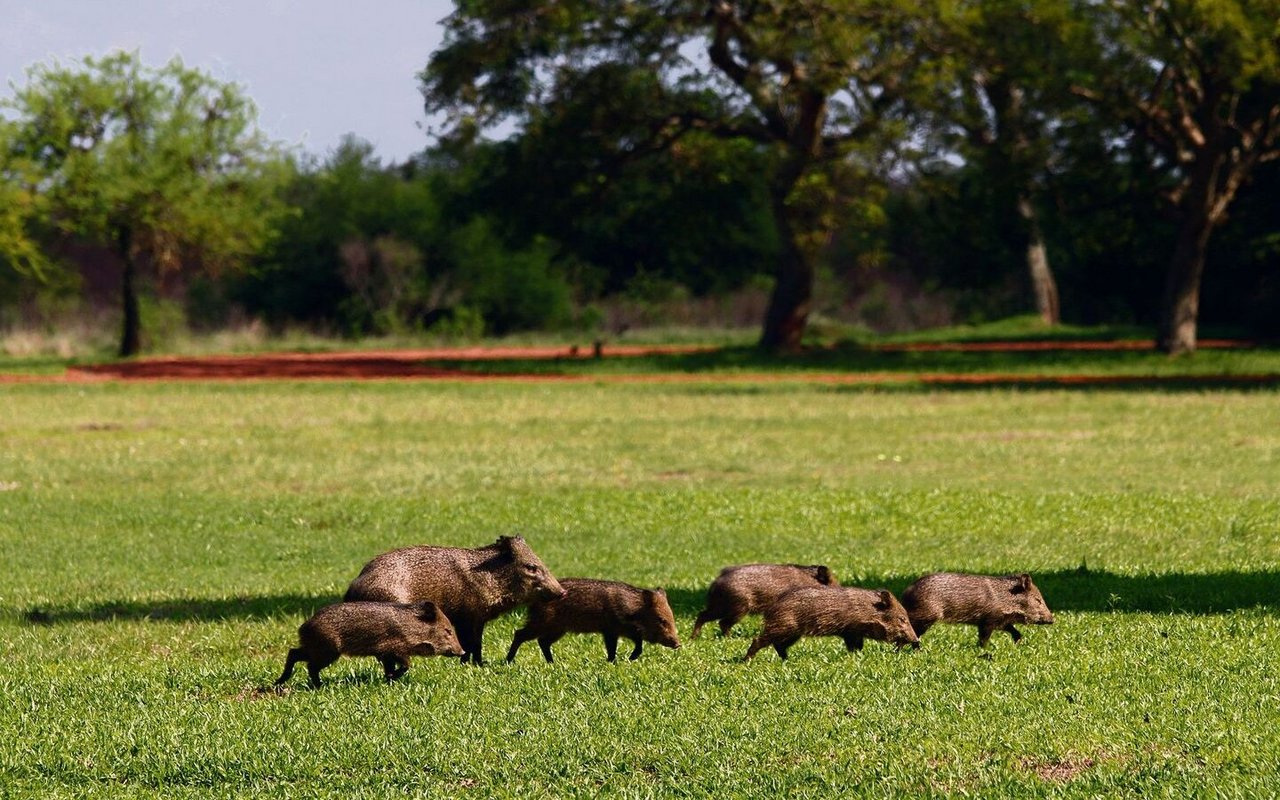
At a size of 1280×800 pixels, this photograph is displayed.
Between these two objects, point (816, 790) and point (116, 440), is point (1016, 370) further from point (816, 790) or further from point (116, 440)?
point (816, 790)

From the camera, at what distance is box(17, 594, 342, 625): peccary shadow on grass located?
38.9 ft

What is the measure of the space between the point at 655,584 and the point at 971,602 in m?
3.97

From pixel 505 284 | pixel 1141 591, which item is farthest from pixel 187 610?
pixel 505 284

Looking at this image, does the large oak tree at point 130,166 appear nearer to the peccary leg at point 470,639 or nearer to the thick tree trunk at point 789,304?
the thick tree trunk at point 789,304

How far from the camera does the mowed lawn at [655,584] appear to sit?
7.22m

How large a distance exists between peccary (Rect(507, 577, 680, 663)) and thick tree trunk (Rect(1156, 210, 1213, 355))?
3579 centimetres

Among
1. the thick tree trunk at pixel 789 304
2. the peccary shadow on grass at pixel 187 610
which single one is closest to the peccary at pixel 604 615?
the peccary shadow on grass at pixel 187 610

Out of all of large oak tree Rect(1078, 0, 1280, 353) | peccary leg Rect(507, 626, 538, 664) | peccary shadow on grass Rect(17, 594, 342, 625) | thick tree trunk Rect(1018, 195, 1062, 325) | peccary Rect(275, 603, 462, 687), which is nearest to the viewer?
peccary Rect(275, 603, 462, 687)

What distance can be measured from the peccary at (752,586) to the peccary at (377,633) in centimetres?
190

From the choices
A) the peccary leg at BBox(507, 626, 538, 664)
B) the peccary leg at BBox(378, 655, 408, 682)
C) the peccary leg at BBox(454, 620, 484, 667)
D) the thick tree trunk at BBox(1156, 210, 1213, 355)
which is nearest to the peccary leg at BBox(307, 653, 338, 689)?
the peccary leg at BBox(378, 655, 408, 682)

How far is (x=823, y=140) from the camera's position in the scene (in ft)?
156

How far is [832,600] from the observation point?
29.9 feet

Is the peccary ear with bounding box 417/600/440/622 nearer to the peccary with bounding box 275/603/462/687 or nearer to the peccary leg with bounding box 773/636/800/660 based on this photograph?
the peccary with bounding box 275/603/462/687

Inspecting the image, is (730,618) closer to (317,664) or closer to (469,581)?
(469,581)
